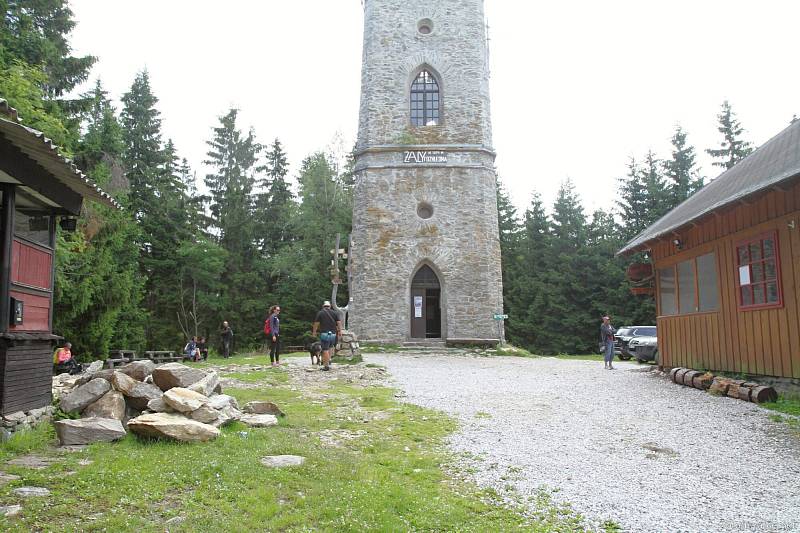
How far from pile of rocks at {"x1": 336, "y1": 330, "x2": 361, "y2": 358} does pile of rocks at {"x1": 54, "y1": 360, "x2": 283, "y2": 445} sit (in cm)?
867

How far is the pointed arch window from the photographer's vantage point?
78.5 ft

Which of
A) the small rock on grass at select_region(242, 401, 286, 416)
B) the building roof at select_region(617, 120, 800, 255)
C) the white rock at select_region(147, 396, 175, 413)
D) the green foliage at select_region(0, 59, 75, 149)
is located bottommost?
the small rock on grass at select_region(242, 401, 286, 416)

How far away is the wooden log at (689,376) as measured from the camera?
11090mm

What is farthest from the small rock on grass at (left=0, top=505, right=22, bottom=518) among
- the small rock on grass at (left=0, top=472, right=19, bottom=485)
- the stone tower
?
the stone tower

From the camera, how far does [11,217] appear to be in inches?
261

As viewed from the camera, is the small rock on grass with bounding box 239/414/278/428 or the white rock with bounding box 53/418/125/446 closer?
the white rock with bounding box 53/418/125/446

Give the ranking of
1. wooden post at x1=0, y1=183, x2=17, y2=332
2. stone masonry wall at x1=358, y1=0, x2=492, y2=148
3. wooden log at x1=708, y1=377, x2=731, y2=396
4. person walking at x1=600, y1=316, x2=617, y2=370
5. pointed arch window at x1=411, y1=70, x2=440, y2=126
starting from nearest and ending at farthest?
1. wooden post at x1=0, y1=183, x2=17, y2=332
2. wooden log at x1=708, y1=377, x2=731, y2=396
3. person walking at x1=600, y1=316, x2=617, y2=370
4. stone masonry wall at x1=358, y1=0, x2=492, y2=148
5. pointed arch window at x1=411, y1=70, x2=440, y2=126

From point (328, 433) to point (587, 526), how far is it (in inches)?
142

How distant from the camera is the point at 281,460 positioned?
555 cm

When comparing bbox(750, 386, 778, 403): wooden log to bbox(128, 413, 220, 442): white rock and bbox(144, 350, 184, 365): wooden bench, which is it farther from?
bbox(144, 350, 184, 365): wooden bench

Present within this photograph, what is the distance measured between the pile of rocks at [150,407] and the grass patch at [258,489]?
0.18 m

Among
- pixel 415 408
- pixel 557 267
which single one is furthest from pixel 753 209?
pixel 557 267

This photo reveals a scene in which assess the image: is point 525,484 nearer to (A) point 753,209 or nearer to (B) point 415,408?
(B) point 415,408

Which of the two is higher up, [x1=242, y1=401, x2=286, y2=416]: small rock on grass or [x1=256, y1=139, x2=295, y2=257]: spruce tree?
[x1=256, y1=139, x2=295, y2=257]: spruce tree
